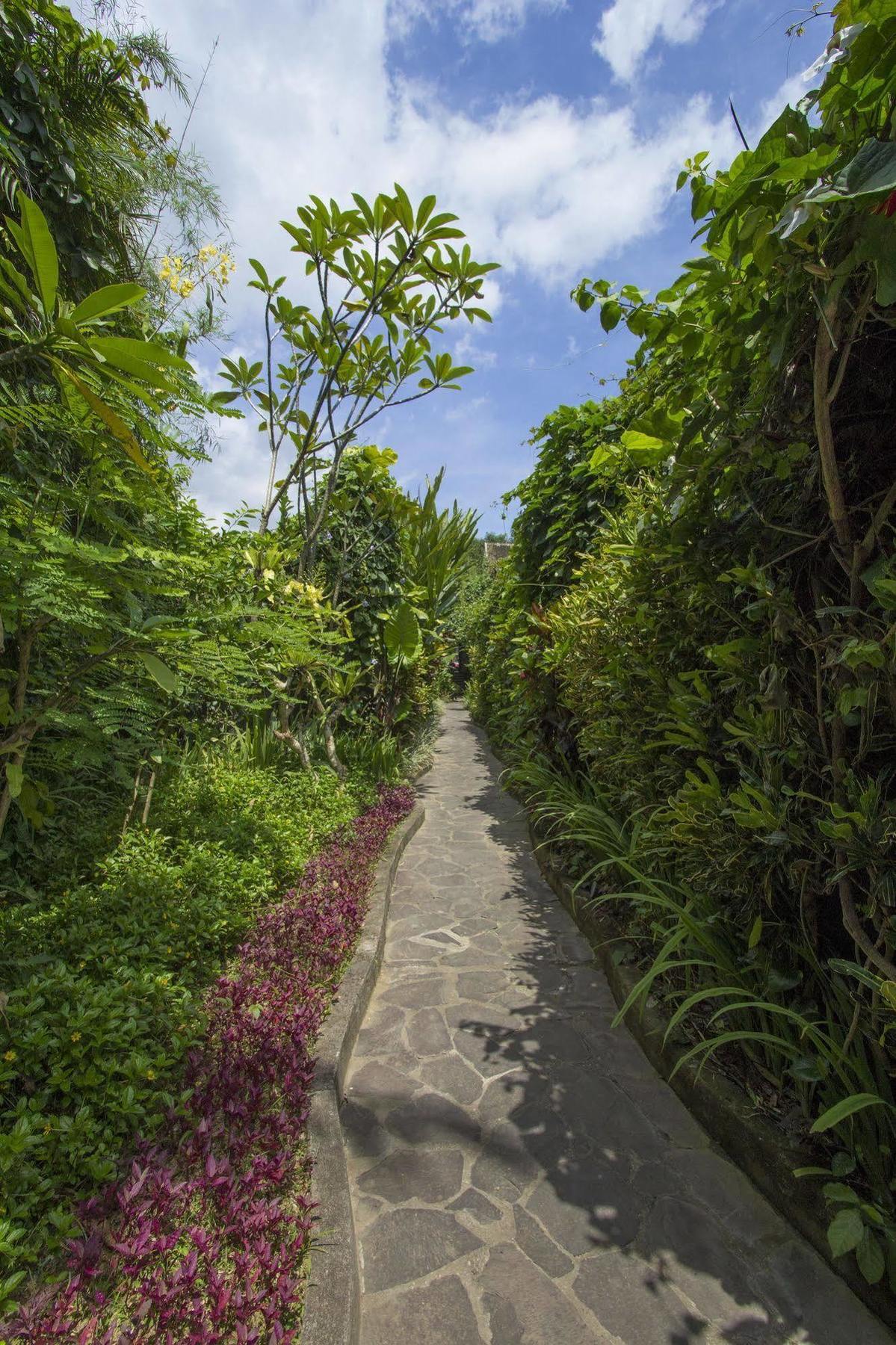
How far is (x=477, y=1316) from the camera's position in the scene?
1.62 metres

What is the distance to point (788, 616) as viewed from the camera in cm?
193

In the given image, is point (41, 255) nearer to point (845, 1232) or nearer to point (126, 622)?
point (126, 622)

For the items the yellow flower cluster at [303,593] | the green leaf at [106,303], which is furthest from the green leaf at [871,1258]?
the yellow flower cluster at [303,593]

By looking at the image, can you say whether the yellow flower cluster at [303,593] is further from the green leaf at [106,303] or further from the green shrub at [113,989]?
the green leaf at [106,303]

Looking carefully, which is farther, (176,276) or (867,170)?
(176,276)

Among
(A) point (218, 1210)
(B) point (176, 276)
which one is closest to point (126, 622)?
(A) point (218, 1210)

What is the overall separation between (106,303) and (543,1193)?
280 centimetres

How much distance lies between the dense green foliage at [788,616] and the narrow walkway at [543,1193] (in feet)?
0.96

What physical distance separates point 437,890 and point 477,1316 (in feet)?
9.88

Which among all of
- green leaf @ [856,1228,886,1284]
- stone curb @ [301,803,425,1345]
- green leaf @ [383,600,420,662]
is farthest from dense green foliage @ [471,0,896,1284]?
green leaf @ [383,600,420,662]

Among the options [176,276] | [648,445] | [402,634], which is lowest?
[402,634]

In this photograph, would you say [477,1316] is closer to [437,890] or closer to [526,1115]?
[526,1115]

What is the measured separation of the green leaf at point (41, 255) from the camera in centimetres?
99

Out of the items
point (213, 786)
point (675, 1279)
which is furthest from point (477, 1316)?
point (213, 786)
